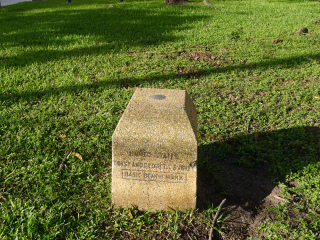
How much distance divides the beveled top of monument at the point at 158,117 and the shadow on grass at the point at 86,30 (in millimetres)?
4100

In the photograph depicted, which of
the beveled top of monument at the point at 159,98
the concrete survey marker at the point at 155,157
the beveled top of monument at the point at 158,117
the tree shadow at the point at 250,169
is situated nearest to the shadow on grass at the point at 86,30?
the beveled top of monument at the point at 159,98

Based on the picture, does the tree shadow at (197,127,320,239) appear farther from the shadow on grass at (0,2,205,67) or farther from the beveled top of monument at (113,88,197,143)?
the shadow on grass at (0,2,205,67)

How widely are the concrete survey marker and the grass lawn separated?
16 centimetres

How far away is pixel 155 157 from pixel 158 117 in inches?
12.6

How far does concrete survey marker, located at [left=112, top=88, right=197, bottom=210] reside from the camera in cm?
240

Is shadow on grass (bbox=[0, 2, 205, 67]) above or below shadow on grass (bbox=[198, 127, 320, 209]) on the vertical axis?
above

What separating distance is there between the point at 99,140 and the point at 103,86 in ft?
5.18

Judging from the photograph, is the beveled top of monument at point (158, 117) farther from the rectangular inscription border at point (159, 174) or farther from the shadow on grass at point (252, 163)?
the shadow on grass at point (252, 163)

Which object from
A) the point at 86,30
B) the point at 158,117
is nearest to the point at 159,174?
the point at 158,117

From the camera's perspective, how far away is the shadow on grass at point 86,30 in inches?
262

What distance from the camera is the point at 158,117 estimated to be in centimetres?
252

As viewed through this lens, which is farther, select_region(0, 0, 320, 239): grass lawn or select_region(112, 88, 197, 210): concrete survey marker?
select_region(0, 0, 320, 239): grass lawn

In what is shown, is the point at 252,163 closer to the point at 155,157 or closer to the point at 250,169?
the point at 250,169

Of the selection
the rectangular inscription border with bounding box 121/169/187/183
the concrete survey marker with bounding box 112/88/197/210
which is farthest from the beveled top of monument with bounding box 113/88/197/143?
the rectangular inscription border with bounding box 121/169/187/183
